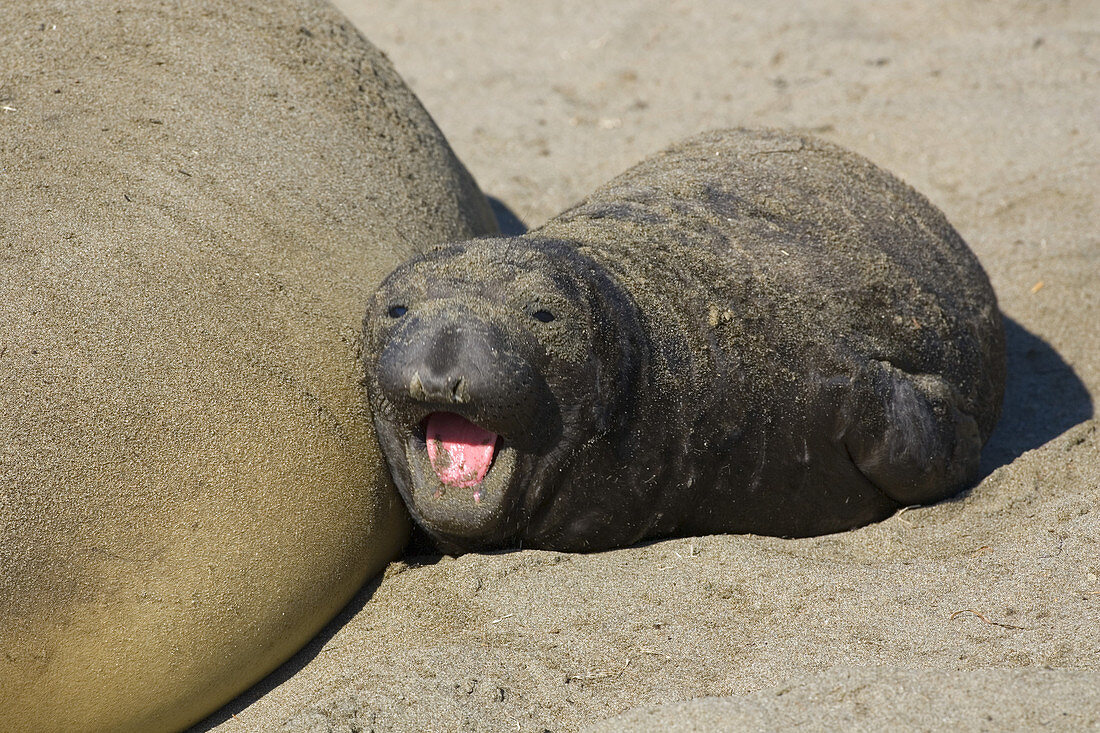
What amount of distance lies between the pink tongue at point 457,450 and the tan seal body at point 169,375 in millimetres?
222

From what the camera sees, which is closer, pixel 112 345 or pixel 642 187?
pixel 112 345

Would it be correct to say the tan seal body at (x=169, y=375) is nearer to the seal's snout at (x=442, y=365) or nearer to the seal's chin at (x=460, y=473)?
the seal's chin at (x=460, y=473)

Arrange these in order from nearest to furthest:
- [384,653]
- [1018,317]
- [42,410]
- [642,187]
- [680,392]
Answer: [42,410], [384,653], [680,392], [642,187], [1018,317]

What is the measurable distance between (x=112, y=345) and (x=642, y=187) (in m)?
1.82

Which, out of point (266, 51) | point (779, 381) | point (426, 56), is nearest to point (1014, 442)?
point (779, 381)

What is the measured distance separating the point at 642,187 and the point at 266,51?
132 cm

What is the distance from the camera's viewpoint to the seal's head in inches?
114

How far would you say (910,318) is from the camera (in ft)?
12.5

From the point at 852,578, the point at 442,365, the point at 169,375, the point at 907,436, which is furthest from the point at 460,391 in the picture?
the point at 907,436

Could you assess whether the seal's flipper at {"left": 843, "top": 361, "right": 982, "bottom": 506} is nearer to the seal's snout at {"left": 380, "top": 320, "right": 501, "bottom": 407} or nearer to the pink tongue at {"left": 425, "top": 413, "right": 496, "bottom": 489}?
the pink tongue at {"left": 425, "top": 413, "right": 496, "bottom": 489}

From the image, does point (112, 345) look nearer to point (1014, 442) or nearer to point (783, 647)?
point (783, 647)

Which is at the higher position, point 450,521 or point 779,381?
point 779,381

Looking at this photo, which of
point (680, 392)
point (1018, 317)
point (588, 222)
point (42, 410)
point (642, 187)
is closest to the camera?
point (42, 410)

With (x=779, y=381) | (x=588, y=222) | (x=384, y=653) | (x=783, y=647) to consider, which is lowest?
(x=384, y=653)
